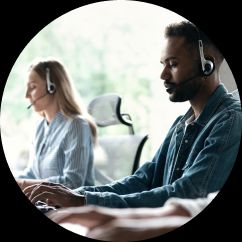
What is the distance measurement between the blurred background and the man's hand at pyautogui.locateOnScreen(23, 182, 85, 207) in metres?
0.09

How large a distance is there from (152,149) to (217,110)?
0.48ft

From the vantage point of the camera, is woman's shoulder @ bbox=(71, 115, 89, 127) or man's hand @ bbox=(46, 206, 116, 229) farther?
woman's shoulder @ bbox=(71, 115, 89, 127)

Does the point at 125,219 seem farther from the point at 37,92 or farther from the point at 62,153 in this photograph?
the point at 37,92

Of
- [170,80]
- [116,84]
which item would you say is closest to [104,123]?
[116,84]

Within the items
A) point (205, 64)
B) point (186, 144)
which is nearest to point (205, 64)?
point (205, 64)

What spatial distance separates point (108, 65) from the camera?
42.2 inches

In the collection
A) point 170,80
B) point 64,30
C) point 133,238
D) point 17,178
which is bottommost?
point 133,238

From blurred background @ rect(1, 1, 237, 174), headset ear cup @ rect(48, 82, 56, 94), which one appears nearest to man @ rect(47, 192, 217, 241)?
blurred background @ rect(1, 1, 237, 174)

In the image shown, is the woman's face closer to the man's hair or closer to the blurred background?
the blurred background

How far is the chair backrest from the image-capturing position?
1.03 metres

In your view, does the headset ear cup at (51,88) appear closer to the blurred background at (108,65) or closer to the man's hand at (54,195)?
the blurred background at (108,65)

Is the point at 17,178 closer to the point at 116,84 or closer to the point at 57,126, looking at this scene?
the point at 57,126

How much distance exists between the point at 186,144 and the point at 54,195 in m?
0.25

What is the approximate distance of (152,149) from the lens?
100 cm
